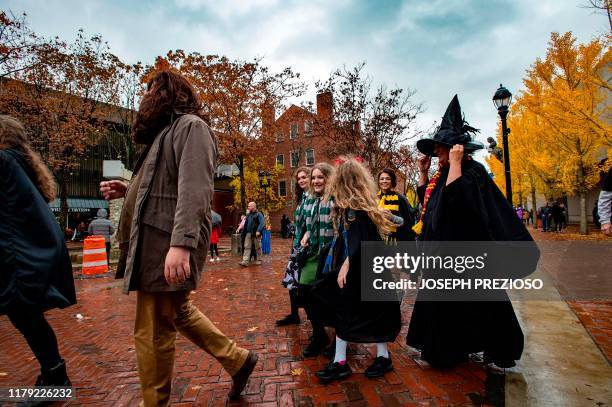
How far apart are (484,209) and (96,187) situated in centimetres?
4021

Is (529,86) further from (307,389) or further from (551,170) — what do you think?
(307,389)

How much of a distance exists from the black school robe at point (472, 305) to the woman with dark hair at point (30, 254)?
3.02 m

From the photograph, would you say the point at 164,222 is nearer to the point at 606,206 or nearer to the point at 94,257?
the point at 606,206

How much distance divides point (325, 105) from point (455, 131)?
40.7ft

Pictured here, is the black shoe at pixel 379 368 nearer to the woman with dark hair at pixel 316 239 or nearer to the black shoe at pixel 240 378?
the woman with dark hair at pixel 316 239

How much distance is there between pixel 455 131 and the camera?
3.02 metres

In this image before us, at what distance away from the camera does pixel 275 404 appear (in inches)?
96.9

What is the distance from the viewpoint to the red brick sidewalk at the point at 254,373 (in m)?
2.53

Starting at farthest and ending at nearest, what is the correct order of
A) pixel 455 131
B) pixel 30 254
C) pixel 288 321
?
pixel 288 321
pixel 455 131
pixel 30 254

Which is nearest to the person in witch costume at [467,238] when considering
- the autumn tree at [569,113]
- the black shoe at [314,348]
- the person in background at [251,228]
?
the black shoe at [314,348]

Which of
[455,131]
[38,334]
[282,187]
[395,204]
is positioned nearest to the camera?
[38,334]

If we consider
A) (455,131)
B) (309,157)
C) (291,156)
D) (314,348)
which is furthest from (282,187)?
(455,131)

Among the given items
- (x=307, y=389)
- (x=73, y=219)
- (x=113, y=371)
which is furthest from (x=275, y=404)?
(x=73, y=219)

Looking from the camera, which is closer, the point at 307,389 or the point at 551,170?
the point at 307,389
